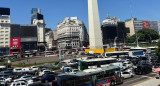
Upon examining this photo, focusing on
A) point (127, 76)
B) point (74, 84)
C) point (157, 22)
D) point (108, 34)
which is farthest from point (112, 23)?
point (74, 84)

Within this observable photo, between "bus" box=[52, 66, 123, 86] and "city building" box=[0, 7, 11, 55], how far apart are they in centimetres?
8778

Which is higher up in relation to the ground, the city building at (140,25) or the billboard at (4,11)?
the billboard at (4,11)

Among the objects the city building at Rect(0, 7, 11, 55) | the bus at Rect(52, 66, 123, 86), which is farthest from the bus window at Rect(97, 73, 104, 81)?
the city building at Rect(0, 7, 11, 55)

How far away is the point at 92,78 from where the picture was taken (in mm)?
12344

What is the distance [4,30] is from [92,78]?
9767 cm

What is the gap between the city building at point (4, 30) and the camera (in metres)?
86.2

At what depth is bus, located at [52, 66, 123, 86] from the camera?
35.6ft

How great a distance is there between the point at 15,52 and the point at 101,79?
7594 cm

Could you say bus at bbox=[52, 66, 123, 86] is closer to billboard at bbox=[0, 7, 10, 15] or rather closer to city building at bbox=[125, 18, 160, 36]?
billboard at bbox=[0, 7, 10, 15]

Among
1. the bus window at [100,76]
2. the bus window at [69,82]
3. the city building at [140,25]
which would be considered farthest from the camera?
the city building at [140,25]

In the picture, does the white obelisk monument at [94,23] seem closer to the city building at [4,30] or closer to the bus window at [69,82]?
the bus window at [69,82]

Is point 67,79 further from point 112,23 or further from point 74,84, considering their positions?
point 112,23

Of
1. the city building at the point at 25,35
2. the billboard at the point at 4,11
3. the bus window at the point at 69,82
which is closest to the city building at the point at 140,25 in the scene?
the city building at the point at 25,35

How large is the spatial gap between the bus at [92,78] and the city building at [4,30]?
8778cm
